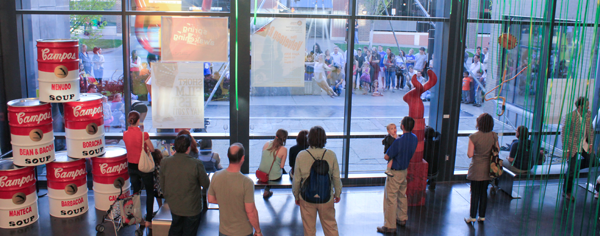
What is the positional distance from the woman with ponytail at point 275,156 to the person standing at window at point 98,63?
2.50m

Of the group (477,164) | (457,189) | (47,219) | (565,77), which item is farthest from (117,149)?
(565,77)

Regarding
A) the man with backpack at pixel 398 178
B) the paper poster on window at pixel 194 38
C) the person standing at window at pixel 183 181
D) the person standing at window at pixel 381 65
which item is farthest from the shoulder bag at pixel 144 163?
the person standing at window at pixel 381 65

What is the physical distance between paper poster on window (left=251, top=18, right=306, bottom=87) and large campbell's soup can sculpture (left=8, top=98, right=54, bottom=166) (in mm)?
2579

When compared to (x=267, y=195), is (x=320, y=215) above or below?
above

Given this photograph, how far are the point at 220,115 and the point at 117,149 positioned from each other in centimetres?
141

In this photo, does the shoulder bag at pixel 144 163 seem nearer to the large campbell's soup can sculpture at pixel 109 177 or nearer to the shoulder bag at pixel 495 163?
the large campbell's soup can sculpture at pixel 109 177

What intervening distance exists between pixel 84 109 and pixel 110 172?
2.61 ft

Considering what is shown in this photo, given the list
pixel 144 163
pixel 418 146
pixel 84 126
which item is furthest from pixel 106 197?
pixel 418 146

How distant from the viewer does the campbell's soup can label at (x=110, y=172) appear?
5191 millimetres

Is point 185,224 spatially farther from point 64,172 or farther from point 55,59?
point 55,59

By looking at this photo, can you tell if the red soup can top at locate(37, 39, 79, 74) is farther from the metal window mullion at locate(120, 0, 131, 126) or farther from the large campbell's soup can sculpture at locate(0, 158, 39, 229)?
the large campbell's soup can sculpture at locate(0, 158, 39, 229)

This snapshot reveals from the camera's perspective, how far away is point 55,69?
483 centimetres

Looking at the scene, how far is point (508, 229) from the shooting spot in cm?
514

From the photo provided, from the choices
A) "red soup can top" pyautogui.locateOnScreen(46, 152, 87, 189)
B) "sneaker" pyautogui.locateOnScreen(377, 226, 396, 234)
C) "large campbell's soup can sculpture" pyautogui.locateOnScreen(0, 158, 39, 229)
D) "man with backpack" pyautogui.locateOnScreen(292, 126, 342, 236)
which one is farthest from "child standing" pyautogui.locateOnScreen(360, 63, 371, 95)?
"large campbell's soup can sculpture" pyautogui.locateOnScreen(0, 158, 39, 229)
